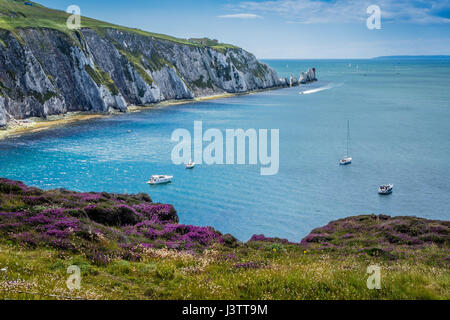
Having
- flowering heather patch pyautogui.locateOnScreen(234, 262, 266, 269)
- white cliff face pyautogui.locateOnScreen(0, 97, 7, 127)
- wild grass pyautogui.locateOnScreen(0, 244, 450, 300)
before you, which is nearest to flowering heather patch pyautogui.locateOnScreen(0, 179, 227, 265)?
wild grass pyautogui.locateOnScreen(0, 244, 450, 300)

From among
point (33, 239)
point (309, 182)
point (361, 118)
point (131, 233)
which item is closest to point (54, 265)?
point (33, 239)

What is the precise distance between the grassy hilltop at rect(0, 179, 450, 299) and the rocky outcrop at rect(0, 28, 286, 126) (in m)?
89.6

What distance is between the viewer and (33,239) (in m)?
15.7

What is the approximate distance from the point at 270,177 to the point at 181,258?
55332mm

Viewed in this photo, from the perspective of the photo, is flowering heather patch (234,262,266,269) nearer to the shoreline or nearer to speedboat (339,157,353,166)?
speedboat (339,157,353,166)

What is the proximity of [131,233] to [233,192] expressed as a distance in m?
40.3

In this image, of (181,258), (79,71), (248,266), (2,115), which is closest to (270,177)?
(181,258)

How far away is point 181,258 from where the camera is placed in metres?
15.1

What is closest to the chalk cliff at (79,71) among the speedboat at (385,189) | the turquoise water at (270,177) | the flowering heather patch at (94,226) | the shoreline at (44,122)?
the shoreline at (44,122)

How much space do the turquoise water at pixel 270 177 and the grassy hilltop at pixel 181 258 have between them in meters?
21.7

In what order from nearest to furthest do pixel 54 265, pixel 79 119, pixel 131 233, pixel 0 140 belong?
1. pixel 54 265
2. pixel 131 233
3. pixel 0 140
4. pixel 79 119

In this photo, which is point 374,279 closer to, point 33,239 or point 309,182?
point 33,239

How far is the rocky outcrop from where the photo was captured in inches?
4254

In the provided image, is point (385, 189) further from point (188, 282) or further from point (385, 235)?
point (188, 282)
